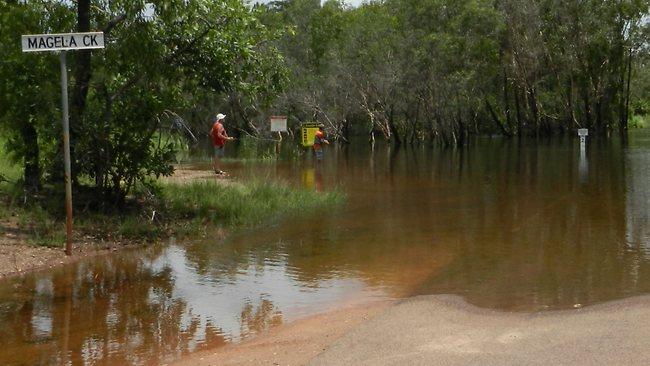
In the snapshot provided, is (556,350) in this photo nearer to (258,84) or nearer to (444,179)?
(258,84)

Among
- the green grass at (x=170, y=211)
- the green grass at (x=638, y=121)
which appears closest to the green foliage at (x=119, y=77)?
the green grass at (x=170, y=211)

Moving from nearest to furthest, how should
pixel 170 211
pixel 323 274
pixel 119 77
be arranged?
1. pixel 323 274
2. pixel 119 77
3. pixel 170 211

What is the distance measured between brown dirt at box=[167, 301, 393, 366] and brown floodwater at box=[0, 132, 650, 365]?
0.81 ft

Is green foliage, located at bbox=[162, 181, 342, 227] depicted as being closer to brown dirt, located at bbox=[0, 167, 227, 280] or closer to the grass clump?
the grass clump

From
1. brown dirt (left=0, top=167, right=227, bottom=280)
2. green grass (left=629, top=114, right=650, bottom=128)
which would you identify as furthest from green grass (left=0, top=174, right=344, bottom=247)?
green grass (left=629, top=114, right=650, bottom=128)

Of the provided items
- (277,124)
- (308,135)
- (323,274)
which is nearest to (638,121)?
(308,135)

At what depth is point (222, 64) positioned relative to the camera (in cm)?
1384

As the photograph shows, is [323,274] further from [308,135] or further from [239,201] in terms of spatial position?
[308,135]

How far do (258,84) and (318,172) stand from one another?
36.5 ft

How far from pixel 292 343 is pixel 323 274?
3172 mm

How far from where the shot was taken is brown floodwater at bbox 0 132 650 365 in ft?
25.8

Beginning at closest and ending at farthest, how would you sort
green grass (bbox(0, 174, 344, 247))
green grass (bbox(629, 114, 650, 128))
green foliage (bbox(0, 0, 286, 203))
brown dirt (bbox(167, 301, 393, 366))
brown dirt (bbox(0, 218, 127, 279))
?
brown dirt (bbox(167, 301, 393, 366)) < brown dirt (bbox(0, 218, 127, 279)) < green grass (bbox(0, 174, 344, 247)) < green foliage (bbox(0, 0, 286, 203)) < green grass (bbox(629, 114, 650, 128))

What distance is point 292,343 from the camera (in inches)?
285

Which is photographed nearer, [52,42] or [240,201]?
[52,42]
